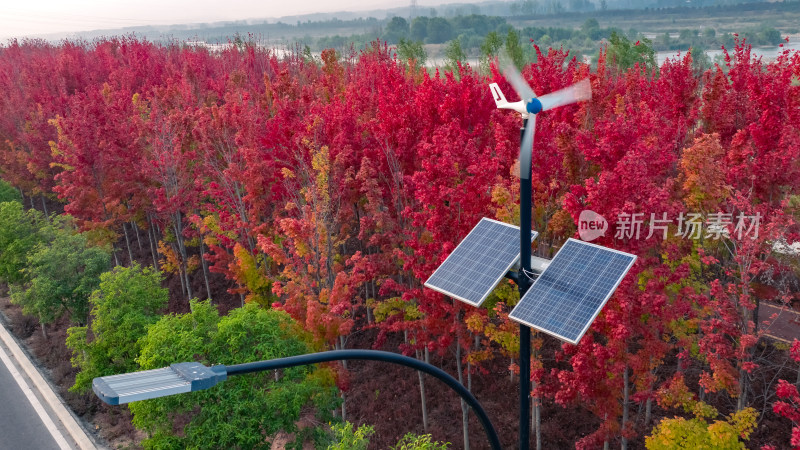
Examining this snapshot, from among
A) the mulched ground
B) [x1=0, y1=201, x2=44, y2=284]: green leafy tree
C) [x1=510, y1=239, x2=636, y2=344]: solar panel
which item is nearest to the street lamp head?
[x1=510, y1=239, x2=636, y2=344]: solar panel

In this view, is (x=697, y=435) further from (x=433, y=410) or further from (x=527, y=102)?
(x=433, y=410)

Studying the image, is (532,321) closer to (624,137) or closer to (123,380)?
(123,380)

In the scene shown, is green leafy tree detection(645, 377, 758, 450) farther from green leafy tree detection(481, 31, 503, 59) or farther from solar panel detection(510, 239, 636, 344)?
green leafy tree detection(481, 31, 503, 59)

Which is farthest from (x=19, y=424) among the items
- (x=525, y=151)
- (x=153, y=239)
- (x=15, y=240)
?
(x=525, y=151)

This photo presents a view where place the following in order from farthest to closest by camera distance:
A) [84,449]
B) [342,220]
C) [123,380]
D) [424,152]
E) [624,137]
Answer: [342,220]
[84,449]
[424,152]
[624,137]
[123,380]

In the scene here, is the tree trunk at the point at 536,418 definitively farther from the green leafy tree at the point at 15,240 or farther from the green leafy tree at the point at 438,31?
the green leafy tree at the point at 438,31

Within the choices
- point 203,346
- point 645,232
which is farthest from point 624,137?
point 203,346
